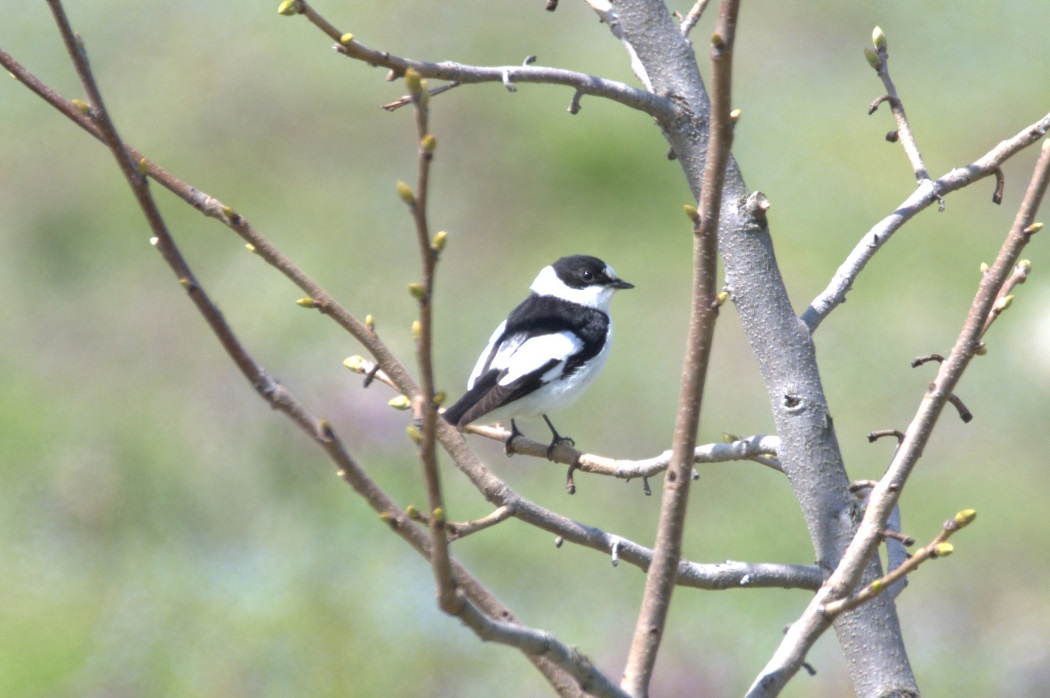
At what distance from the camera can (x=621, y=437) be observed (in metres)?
8.48

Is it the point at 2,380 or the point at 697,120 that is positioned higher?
the point at 2,380

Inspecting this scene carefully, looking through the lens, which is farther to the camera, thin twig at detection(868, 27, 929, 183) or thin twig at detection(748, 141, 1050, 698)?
thin twig at detection(868, 27, 929, 183)

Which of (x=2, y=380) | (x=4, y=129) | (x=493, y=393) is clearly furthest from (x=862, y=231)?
(x=4, y=129)

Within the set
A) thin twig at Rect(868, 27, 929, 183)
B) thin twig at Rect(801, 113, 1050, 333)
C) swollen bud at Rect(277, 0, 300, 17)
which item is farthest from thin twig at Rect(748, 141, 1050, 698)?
swollen bud at Rect(277, 0, 300, 17)

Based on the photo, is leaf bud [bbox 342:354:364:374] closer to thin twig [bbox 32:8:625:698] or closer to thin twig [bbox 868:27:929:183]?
thin twig [bbox 32:8:625:698]

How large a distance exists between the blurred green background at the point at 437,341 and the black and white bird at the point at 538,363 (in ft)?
6.46

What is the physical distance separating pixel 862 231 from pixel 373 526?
5.14 m

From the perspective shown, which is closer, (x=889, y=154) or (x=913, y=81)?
(x=889, y=154)

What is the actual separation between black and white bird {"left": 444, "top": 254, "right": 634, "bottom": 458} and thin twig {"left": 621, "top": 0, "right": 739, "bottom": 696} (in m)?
2.77

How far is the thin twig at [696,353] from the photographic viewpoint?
1682 millimetres

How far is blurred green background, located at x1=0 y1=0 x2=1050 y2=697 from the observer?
22.1 ft

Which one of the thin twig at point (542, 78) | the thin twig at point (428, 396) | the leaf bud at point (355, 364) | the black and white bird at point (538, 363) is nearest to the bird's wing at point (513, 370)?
the black and white bird at point (538, 363)

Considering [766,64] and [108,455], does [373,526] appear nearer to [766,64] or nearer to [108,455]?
[108,455]

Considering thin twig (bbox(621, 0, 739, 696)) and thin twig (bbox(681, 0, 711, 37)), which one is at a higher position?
thin twig (bbox(681, 0, 711, 37))
